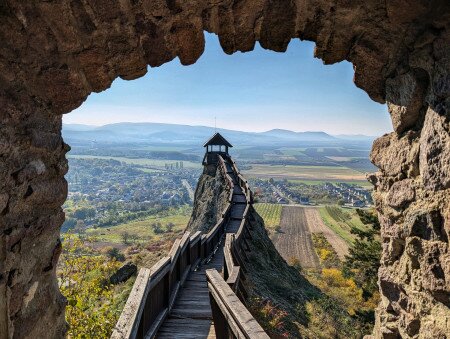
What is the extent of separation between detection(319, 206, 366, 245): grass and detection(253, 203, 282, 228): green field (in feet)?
43.0

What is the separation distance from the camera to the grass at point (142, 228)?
74250 millimetres

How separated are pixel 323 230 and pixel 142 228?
46.3 metres

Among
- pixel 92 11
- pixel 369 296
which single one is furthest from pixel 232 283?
pixel 369 296

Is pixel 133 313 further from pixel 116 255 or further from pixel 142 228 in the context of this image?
pixel 142 228

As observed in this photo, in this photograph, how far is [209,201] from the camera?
22812mm

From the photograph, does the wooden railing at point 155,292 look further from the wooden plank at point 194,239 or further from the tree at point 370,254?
the tree at point 370,254

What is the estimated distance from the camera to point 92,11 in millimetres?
2961

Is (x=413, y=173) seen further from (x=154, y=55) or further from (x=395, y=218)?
(x=154, y=55)

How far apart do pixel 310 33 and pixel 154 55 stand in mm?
1639

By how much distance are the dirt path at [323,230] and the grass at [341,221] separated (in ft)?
4.29

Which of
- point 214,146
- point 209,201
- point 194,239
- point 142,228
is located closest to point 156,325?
point 194,239

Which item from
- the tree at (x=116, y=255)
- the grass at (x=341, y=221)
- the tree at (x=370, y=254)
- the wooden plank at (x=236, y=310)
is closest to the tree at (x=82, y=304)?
the wooden plank at (x=236, y=310)

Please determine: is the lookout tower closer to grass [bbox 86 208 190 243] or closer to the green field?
grass [bbox 86 208 190 243]

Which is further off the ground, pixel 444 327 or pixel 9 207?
pixel 9 207
